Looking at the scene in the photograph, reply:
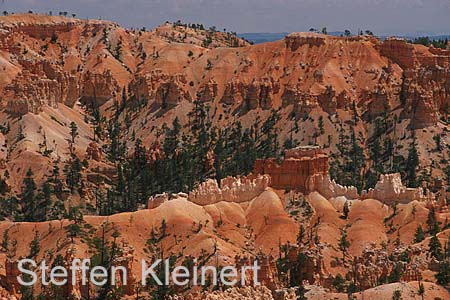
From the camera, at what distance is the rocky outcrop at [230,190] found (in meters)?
112

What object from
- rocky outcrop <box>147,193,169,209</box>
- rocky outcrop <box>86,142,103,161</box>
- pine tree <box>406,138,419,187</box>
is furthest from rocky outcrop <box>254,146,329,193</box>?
rocky outcrop <box>86,142,103,161</box>

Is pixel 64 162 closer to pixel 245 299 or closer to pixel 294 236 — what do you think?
pixel 294 236

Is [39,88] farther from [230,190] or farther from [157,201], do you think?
[230,190]

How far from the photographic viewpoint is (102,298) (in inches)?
3415

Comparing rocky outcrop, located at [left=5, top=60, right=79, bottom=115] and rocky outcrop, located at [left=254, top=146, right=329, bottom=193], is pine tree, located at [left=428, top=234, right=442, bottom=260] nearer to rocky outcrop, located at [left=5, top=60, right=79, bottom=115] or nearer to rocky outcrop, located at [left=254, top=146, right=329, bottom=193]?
rocky outcrop, located at [left=254, top=146, right=329, bottom=193]

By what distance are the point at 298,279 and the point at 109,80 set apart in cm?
11390

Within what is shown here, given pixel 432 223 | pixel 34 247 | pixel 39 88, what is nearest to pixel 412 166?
pixel 432 223

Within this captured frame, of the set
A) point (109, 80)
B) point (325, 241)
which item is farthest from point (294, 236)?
point (109, 80)

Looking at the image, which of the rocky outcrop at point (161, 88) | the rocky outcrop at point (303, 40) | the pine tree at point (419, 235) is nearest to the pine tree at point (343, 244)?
the pine tree at point (419, 235)

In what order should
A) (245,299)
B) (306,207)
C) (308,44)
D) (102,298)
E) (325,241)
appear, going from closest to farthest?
(245,299) < (102,298) < (325,241) < (306,207) < (308,44)

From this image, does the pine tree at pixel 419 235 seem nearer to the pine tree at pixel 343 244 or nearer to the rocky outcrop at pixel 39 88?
the pine tree at pixel 343 244

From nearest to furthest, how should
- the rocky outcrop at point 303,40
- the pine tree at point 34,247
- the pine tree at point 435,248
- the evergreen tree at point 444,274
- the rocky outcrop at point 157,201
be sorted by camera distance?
the evergreen tree at point 444,274
the pine tree at point 435,248
the pine tree at point 34,247
the rocky outcrop at point 157,201
the rocky outcrop at point 303,40

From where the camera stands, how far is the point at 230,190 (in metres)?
115

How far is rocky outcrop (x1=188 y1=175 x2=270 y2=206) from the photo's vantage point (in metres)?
112
